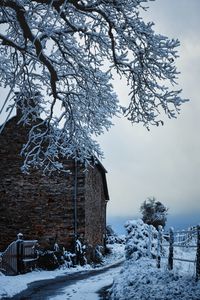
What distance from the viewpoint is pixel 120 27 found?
1049 cm

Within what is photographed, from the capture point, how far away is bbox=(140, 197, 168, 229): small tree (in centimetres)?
4005

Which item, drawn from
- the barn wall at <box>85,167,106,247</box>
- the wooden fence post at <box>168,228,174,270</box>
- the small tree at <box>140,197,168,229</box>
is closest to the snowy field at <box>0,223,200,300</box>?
the wooden fence post at <box>168,228,174,270</box>

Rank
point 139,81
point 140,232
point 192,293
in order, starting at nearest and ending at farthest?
point 192,293 → point 139,81 → point 140,232

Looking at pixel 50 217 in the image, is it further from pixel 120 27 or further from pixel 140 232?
pixel 120 27

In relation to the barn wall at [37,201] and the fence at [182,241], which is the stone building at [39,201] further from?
the fence at [182,241]

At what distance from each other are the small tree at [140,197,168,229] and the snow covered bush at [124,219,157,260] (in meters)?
24.6

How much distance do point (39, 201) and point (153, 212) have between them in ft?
66.9

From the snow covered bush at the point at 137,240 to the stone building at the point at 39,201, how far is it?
23.4ft

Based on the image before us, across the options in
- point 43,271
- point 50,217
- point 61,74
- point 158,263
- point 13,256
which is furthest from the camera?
point 50,217

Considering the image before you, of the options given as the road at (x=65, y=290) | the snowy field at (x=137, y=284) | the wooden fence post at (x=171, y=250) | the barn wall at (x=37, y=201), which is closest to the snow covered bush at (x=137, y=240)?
the snowy field at (x=137, y=284)

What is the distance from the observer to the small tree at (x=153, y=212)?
131 ft

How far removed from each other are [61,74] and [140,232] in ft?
21.3

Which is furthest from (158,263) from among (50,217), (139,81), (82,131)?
(50,217)

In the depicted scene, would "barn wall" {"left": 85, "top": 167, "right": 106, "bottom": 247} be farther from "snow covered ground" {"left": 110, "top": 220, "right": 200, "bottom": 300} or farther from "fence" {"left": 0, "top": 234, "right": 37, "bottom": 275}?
"snow covered ground" {"left": 110, "top": 220, "right": 200, "bottom": 300}
